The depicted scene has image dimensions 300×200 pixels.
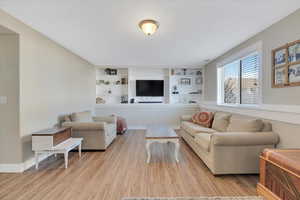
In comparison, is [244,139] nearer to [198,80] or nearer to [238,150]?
[238,150]

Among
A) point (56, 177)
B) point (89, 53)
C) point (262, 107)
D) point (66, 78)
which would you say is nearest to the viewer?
point (56, 177)

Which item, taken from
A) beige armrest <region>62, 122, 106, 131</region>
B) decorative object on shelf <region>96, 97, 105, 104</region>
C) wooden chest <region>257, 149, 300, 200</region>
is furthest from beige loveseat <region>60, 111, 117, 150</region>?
wooden chest <region>257, 149, 300, 200</region>

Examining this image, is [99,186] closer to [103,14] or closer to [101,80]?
[103,14]

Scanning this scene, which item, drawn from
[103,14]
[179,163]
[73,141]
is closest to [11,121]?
[73,141]

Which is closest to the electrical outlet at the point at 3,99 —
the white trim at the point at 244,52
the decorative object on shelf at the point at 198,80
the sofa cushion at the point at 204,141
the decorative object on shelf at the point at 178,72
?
the sofa cushion at the point at 204,141

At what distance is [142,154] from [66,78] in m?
2.60

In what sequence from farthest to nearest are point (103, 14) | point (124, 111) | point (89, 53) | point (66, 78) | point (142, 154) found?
point (124, 111) → point (89, 53) → point (66, 78) → point (142, 154) → point (103, 14)

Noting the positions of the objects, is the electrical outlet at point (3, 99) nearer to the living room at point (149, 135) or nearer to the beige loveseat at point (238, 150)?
the living room at point (149, 135)

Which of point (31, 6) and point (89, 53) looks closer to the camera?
point (31, 6)

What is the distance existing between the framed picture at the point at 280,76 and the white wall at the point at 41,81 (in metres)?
4.08

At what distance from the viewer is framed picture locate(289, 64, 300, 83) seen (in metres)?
2.26

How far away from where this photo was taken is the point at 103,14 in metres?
2.37

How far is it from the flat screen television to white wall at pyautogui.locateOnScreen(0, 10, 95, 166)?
2244mm

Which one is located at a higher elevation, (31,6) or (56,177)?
(31,6)
